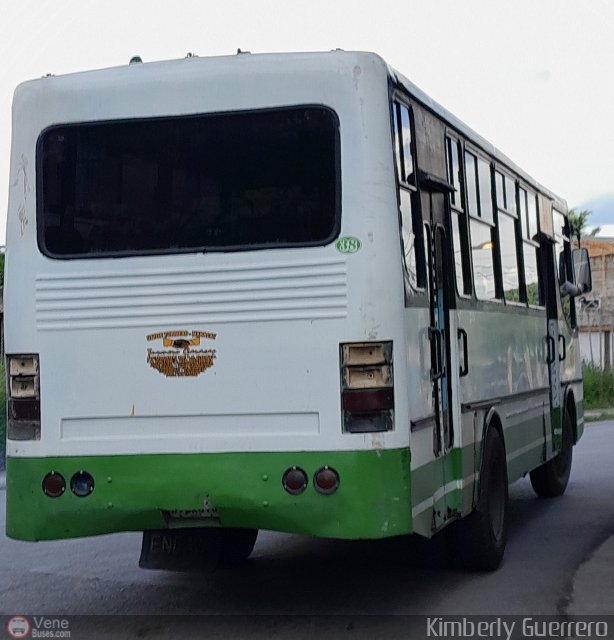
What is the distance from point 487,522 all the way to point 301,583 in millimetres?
1383

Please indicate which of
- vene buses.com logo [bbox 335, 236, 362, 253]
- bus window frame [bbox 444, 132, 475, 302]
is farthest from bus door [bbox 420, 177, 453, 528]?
vene buses.com logo [bbox 335, 236, 362, 253]

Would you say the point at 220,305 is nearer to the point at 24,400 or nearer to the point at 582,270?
the point at 24,400

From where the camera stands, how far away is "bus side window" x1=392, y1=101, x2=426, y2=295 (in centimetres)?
783

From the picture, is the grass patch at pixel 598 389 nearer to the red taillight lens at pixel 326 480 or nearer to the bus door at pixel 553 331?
the bus door at pixel 553 331

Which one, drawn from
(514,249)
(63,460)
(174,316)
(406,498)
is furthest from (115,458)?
(514,249)

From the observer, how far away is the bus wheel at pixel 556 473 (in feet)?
45.5

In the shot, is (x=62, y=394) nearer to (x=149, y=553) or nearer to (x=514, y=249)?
(x=149, y=553)

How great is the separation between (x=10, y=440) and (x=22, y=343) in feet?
1.91

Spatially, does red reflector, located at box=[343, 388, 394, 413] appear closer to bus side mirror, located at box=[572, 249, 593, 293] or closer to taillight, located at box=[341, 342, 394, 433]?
taillight, located at box=[341, 342, 394, 433]

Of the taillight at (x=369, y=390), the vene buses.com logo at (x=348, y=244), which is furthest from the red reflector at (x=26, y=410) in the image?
the vene buses.com logo at (x=348, y=244)

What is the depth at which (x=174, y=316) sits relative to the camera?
7703mm

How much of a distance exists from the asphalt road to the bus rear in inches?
35.1

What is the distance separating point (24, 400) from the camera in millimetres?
7844

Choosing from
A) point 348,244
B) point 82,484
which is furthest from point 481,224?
point 82,484
